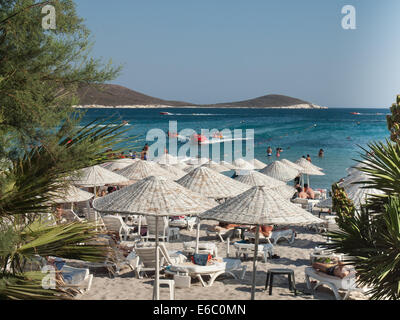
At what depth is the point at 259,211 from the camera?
254 inches

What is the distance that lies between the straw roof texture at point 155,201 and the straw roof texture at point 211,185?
2252 millimetres

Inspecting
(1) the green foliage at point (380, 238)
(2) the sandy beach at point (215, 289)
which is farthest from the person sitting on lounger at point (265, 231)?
(1) the green foliage at point (380, 238)

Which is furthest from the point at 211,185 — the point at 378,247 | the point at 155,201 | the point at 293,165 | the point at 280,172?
the point at 293,165

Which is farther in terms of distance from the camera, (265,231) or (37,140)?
(265,231)

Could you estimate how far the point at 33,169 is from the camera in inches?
170

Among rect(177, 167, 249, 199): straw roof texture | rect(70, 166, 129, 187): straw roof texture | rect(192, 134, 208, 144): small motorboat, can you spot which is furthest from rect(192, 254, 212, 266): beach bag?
rect(192, 134, 208, 144): small motorboat

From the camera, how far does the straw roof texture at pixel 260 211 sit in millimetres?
6352

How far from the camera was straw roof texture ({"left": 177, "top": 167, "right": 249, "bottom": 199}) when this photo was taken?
9.63 m

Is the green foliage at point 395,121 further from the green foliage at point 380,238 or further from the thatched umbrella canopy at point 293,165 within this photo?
the thatched umbrella canopy at point 293,165

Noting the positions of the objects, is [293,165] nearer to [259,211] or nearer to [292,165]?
[292,165]

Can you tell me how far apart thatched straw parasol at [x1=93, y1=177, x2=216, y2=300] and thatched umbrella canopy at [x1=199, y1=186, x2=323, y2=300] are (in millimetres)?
348

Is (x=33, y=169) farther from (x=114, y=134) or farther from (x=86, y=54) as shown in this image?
(x=86, y=54)
